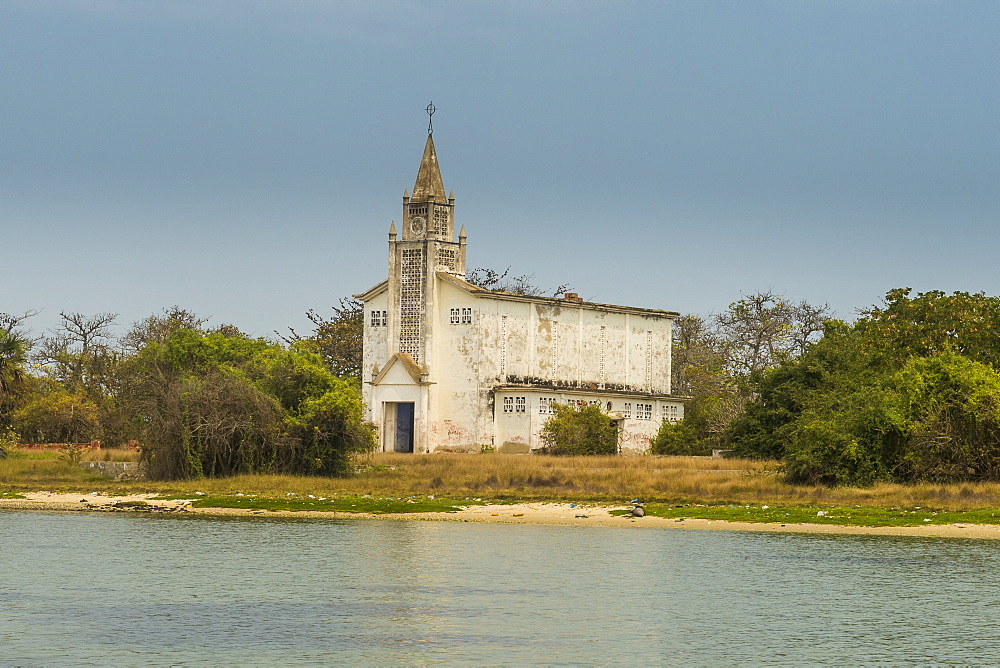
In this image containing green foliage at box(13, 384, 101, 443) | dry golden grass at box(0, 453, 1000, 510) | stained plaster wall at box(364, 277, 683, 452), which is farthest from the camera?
stained plaster wall at box(364, 277, 683, 452)

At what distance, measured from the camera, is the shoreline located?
35531mm

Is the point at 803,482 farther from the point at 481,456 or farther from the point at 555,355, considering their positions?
the point at 555,355

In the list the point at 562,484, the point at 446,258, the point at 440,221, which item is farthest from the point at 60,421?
the point at 562,484

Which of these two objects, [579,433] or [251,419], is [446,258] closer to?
[579,433]

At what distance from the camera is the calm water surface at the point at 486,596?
823 inches

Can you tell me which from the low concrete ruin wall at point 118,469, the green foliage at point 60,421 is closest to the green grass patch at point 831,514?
the low concrete ruin wall at point 118,469

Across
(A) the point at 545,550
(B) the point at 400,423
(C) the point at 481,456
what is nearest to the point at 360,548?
(A) the point at 545,550

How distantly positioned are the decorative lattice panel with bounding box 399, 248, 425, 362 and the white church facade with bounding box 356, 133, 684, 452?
50mm

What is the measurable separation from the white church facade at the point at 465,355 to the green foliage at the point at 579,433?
2.23 meters

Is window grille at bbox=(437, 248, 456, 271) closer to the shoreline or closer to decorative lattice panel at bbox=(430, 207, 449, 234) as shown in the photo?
decorative lattice panel at bbox=(430, 207, 449, 234)

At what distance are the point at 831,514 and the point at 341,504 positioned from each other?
14247mm

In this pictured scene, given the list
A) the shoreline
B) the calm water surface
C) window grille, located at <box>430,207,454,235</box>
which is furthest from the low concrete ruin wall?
window grille, located at <box>430,207,454,235</box>

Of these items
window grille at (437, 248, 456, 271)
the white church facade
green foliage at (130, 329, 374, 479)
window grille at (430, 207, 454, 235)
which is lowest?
green foliage at (130, 329, 374, 479)

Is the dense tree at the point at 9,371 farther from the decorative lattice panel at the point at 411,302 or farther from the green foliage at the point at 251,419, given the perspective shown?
the decorative lattice panel at the point at 411,302
